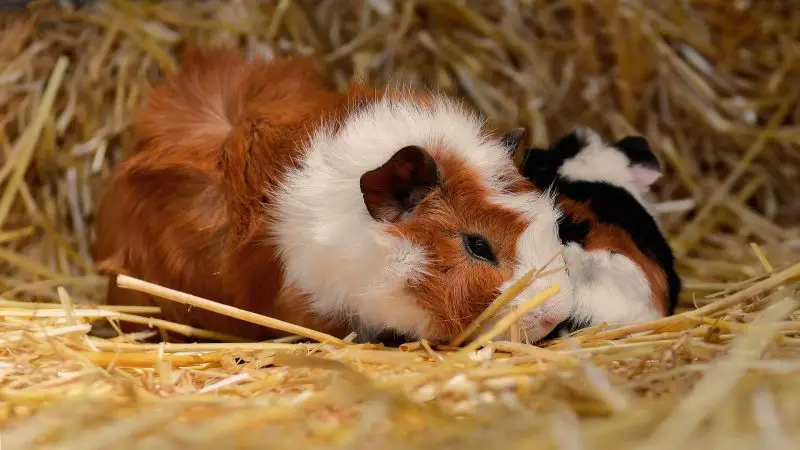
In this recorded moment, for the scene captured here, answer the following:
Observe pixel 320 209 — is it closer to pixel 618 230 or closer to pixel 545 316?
pixel 545 316

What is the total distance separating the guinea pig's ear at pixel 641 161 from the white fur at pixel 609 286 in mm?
461

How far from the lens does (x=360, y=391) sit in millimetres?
1349

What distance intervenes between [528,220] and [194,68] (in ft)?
4.47

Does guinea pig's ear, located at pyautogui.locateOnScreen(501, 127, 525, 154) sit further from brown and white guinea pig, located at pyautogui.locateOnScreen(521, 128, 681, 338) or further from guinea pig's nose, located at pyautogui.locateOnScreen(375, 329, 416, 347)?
guinea pig's nose, located at pyautogui.locateOnScreen(375, 329, 416, 347)

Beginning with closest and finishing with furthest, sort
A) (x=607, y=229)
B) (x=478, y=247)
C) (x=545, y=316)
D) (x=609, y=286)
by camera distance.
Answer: (x=545, y=316) → (x=478, y=247) → (x=609, y=286) → (x=607, y=229)

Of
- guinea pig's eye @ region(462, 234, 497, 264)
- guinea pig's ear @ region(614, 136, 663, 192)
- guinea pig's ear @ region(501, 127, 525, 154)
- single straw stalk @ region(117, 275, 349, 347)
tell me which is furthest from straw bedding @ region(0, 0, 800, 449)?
guinea pig's ear @ region(501, 127, 525, 154)

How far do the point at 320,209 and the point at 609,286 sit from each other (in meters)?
0.90

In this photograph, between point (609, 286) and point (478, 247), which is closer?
point (478, 247)

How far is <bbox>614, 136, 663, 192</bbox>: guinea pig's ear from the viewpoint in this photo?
251cm

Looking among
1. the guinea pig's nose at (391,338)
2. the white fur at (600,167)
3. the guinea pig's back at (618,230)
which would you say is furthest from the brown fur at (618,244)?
the guinea pig's nose at (391,338)

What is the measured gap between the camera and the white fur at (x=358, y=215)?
6.48ft

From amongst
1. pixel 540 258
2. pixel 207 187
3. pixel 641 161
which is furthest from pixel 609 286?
pixel 207 187

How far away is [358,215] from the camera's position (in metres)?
2.03

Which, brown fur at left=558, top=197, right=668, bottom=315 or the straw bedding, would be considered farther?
the straw bedding
